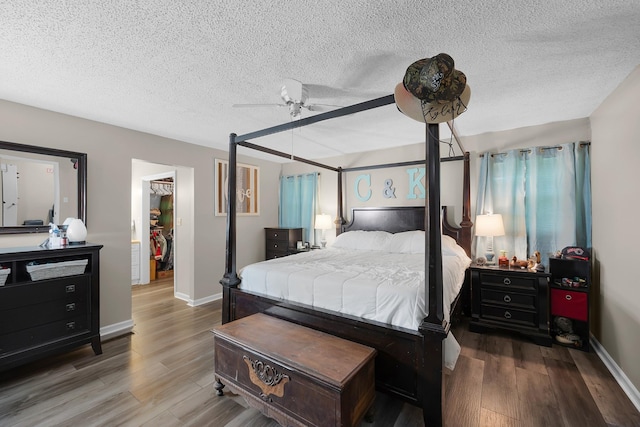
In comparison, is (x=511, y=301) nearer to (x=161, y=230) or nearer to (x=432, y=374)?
(x=432, y=374)

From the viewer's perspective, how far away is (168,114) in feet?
9.33

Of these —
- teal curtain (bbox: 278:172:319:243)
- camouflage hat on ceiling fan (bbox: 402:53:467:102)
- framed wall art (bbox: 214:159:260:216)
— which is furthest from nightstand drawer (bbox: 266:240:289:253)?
camouflage hat on ceiling fan (bbox: 402:53:467:102)

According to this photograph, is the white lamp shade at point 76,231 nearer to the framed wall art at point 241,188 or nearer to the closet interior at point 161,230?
the framed wall art at point 241,188

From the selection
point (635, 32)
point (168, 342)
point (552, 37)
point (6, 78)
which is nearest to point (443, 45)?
point (552, 37)

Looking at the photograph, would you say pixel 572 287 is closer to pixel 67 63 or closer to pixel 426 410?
pixel 426 410

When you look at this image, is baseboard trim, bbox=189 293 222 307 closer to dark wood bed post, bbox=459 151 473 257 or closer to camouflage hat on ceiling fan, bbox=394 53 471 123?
dark wood bed post, bbox=459 151 473 257

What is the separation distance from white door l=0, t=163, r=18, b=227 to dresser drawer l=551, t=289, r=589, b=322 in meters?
5.25

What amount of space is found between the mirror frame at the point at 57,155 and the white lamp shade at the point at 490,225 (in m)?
4.36

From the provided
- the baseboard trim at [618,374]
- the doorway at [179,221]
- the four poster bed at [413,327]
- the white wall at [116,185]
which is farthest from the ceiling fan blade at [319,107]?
the baseboard trim at [618,374]

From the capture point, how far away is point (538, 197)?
10.3 ft

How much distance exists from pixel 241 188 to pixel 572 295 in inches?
178

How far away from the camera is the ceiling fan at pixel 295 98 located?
7.11 ft

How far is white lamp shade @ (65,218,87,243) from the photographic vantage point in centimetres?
263

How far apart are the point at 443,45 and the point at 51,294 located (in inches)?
142
